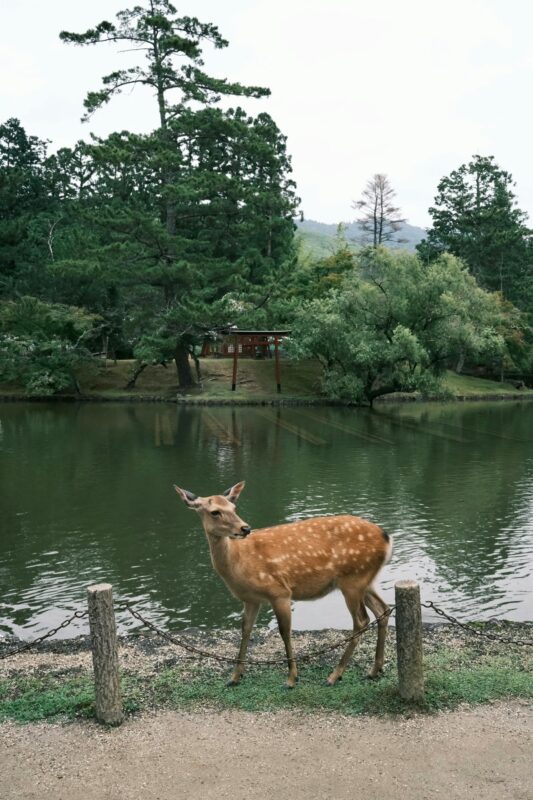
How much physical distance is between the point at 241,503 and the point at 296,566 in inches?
411

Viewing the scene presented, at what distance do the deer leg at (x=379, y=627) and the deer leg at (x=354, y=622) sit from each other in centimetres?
13

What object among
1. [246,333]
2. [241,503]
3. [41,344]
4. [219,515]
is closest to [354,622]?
[219,515]

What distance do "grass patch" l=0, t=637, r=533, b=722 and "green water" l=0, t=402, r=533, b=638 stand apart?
2.97m

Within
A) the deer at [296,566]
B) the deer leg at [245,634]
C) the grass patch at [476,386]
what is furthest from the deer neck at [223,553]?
the grass patch at [476,386]

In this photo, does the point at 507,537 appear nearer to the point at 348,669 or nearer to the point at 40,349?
the point at 348,669

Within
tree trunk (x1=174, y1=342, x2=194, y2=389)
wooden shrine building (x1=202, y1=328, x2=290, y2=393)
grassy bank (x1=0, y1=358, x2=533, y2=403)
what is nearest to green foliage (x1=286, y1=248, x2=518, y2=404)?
grassy bank (x1=0, y1=358, x2=533, y2=403)

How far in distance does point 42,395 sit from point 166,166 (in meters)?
15.2

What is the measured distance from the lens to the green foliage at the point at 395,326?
122 feet

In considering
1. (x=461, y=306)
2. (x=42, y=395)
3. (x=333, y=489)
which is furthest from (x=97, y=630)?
(x=42, y=395)

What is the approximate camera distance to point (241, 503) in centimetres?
1723

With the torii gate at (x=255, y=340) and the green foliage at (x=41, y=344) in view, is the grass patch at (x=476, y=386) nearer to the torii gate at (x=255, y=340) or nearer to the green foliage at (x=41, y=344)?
the torii gate at (x=255, y=340)

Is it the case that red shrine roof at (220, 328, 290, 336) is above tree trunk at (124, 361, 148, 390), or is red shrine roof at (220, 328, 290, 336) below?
above

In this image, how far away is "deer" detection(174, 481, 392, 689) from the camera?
6.69 metres

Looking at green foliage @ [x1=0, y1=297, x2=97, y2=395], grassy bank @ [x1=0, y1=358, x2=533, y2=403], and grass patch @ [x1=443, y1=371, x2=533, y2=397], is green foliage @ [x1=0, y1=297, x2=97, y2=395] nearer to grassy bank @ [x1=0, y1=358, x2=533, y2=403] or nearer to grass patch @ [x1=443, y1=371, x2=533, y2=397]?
grassy bank @ [x1=0, y1=358, x2=533, y2=403]
